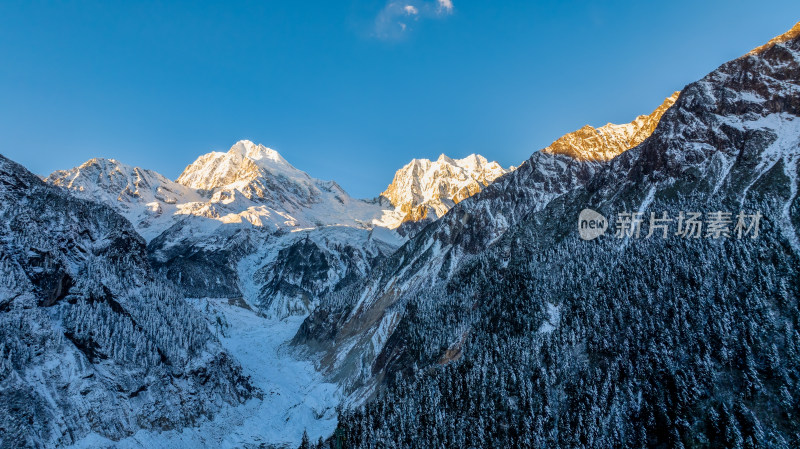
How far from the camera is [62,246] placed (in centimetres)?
12288

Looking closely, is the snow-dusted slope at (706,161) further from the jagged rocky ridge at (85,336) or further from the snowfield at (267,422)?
the jagged rocky ridge at (85,336)

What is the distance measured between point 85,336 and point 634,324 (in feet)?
403

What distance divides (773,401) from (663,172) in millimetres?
97834

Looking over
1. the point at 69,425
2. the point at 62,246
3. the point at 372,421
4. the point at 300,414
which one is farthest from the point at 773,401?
the point at 62,246

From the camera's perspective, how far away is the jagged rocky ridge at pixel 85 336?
99.0 metres

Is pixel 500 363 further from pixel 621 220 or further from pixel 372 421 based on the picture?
pixel 621 220

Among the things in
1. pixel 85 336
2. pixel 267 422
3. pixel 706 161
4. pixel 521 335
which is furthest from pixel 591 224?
pixel 85 336

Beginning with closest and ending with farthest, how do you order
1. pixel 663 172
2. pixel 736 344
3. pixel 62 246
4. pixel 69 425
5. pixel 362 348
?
1. pixel 736 344
2. pixel 69 425
3. pixel 62 246
4. pixel 663 172
5. pixel 362 348

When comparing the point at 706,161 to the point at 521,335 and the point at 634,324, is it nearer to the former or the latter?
the point at 634,324

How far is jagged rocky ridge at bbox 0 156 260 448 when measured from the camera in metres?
99.0

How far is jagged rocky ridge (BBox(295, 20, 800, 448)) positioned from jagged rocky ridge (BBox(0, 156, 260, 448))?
156 feet

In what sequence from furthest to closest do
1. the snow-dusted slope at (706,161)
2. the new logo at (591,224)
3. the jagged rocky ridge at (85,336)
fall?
1. the new logo at (591,224)
2. the snow-dusted slope at (706,161)
3. the jagged rocky ridge at (85,336)

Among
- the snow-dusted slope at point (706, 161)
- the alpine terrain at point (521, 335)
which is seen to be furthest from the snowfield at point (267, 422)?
the snow-dusted slope at point (706, 161)

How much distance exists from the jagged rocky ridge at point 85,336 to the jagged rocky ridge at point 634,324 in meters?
47.5
